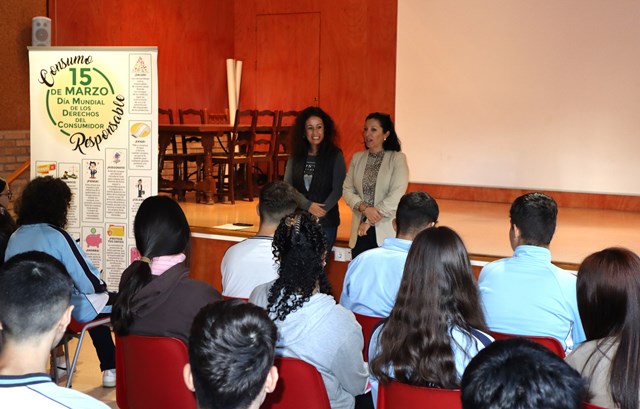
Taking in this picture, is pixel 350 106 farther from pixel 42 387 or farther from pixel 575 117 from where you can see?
pixel 42 387

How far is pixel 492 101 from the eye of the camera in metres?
10.1

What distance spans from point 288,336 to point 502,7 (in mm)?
8294

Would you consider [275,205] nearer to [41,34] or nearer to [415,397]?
[415,397]

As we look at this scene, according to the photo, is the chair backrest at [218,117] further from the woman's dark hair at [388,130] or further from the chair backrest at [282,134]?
the woman's dark hair at [388,130]

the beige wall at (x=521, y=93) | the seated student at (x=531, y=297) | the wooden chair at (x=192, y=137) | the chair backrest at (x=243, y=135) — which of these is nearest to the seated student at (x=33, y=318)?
the seated student at (x=531, y=297)

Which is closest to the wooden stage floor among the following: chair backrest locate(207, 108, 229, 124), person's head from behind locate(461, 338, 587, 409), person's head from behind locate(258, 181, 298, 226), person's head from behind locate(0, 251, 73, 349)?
person's head from behind locate(258, 181, 298, 226)

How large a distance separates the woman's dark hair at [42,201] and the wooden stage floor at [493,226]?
2.26 meters

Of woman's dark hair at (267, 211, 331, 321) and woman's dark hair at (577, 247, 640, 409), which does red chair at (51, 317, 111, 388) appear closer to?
woman's dark hair at (267, 211, 331, 321)

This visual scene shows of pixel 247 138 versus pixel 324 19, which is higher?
pixel 324 19

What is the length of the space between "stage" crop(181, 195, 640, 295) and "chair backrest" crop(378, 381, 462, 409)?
3281 millimetres

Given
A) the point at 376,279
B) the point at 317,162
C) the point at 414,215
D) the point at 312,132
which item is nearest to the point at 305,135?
the point at 312,132

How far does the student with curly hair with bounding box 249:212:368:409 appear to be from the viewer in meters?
Result: 2.46

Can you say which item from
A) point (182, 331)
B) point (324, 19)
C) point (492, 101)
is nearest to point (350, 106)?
point (324, 19)

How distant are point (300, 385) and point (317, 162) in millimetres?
3145
